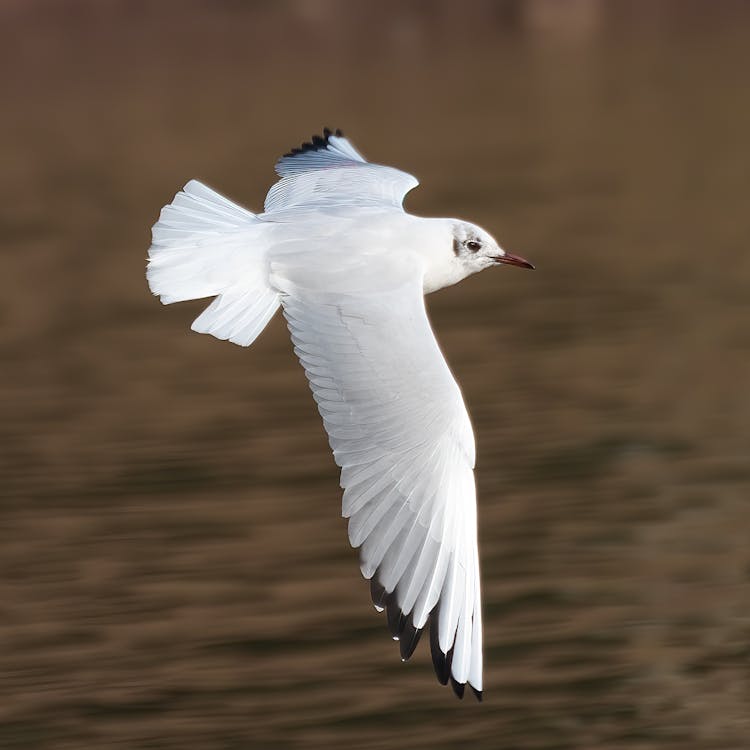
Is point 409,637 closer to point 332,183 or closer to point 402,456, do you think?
point 402,456

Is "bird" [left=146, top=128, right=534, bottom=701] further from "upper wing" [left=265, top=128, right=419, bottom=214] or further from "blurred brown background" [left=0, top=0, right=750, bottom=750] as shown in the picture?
"blurred brown background" [left=0, top=0, right=750, bottom=750]

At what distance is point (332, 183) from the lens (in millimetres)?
6480

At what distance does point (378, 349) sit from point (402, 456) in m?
0.35

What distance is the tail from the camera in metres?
5.36

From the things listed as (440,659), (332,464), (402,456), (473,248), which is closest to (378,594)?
(440,659)

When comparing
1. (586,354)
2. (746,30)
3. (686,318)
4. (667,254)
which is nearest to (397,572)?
(586,354)

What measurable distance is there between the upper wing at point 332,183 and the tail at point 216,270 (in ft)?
1.19

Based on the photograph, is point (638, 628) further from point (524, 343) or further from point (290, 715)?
point (524, 343)

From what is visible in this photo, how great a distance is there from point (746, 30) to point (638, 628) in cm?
1610

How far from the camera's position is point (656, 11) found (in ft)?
73.4

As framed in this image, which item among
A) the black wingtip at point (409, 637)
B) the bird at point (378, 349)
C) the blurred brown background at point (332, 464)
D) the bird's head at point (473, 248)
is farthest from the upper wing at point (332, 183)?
the black wingtip at point (409, 637)

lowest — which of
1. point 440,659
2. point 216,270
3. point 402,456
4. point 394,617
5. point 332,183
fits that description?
point 440,659

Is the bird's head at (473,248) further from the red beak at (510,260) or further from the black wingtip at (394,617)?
the black wingtip at (394,617)

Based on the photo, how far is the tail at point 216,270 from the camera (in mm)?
5359
